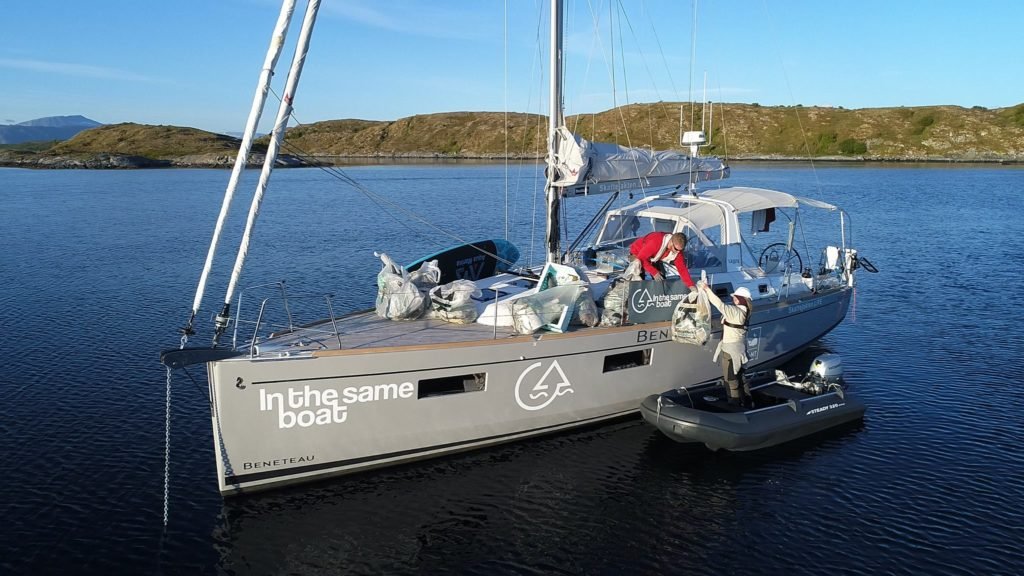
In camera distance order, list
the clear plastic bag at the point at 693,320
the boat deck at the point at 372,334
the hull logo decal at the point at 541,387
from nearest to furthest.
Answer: the boat deck at the point at 372,334, the hull logo decal at the point at 541,387, the clear plastic bag at the point at 693,320

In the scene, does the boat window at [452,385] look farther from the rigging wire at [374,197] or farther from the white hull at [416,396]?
the rigging wire at [374,197]

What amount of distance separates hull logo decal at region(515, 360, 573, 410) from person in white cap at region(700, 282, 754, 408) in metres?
2.98

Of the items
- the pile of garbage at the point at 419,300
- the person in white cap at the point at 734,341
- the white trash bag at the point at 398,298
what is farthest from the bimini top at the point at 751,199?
the white trash bag at the point at 398,298

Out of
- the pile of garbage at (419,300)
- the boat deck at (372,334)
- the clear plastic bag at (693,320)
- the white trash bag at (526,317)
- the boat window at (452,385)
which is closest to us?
the boat deck at (372,334)

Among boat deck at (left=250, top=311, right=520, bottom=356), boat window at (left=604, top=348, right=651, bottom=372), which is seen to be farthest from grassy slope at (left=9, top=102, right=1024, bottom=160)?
boat deck at (left=250, top=311, right=520, bottom=356)

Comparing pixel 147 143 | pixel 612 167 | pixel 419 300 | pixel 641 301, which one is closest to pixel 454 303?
pixel 419 300

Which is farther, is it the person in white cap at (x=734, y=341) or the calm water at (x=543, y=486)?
the person in white cap at (x=734, y=341)

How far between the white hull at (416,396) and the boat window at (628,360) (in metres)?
0.03

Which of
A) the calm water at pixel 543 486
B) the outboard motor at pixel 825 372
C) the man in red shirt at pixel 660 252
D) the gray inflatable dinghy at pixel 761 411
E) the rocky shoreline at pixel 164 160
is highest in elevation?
the rocky shoreline at pixel 164 160

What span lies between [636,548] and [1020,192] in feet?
213

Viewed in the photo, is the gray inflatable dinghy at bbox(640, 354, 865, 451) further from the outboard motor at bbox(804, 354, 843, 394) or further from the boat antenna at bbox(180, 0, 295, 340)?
the boat antenna at bbox(180, 0, 295, 340)

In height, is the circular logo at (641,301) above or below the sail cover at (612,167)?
below

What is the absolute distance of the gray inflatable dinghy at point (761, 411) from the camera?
12.1 metres

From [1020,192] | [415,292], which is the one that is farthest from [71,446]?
[1020,192]
